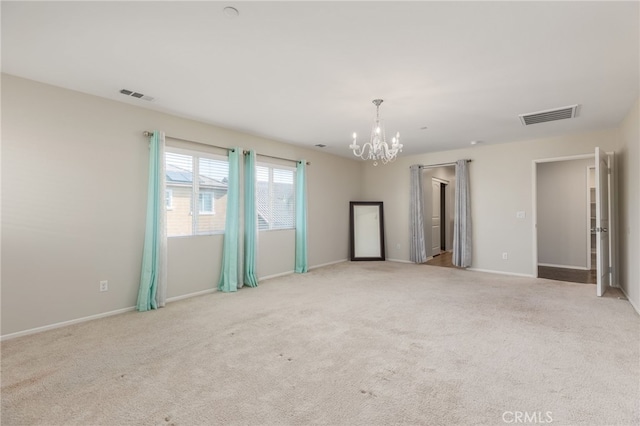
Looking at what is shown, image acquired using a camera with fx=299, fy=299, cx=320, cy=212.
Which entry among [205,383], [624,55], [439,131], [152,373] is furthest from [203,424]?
[439,131]

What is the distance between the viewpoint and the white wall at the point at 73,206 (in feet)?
9.82

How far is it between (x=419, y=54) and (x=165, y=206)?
351cm

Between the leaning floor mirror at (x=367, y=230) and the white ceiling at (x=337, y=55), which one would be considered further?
the leaning floor mirror at (x=367, y=230)

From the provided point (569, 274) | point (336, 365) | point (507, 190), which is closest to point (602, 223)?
point (507, 190)

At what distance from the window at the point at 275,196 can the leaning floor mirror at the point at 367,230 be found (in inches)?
81.4

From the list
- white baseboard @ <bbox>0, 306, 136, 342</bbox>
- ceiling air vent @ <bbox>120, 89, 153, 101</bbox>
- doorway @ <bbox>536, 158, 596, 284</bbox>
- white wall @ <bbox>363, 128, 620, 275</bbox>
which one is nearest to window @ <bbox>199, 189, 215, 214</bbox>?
ceiling air vent @ <bbox>120, 89, 153, 101</bbox>

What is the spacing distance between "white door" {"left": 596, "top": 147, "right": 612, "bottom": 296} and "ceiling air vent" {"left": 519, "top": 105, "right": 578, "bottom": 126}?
0.68 meters

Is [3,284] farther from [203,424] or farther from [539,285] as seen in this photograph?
[539,285]

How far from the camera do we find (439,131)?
505 centimetres

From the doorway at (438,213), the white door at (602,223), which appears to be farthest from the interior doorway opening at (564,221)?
the doorway at (438,213)

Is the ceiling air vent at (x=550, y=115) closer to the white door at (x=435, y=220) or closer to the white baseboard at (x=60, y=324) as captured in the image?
the white door at (x=435, y=220)

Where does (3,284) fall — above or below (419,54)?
below

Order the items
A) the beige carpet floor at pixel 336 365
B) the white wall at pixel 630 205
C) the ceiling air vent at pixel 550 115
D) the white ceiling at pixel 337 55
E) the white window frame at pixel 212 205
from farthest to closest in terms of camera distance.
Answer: the white window frame at pixel 212 205 → the ceiling air vent at pixel 550 115 → the white wall at pixel 630 205 → the white ceiling at pixel 337 55 → the beige carpet floor at pixel 336 365

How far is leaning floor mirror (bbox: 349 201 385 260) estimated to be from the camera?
759 cm
